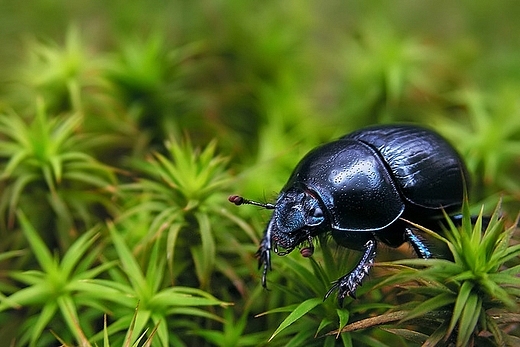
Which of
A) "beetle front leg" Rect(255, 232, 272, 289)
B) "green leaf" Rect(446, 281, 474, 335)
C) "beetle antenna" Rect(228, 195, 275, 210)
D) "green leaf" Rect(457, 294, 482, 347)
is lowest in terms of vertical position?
"green leaf" Rect(457, 294, 482, 347)

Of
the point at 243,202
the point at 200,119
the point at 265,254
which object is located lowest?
the point at 265,254

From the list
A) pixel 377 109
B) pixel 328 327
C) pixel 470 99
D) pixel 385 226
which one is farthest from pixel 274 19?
pixel 328 327

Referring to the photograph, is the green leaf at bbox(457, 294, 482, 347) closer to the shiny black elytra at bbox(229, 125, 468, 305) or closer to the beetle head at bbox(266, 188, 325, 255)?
the shiny black elytra at bbox(229, 125, 468, 305)

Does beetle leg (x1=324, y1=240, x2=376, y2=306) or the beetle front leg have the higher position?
the beetle front leg

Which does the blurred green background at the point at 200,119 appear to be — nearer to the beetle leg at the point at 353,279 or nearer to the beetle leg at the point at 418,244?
the beetle leg at the point at 353,279

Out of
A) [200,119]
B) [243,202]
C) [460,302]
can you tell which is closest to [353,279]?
[460,302]

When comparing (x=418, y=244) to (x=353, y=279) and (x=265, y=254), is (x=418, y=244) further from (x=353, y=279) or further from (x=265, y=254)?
(x=265, y=254)

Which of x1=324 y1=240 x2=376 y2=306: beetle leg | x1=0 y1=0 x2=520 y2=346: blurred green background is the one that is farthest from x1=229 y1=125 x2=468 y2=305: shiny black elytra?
x1=0 y1=0 x2=520 y2=346: blurred green background

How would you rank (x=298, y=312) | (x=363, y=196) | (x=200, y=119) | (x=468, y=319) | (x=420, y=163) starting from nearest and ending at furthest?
1. (x=468, y=319)
2. (x=298, y=312)
3. (x=363, y=196)
4. (x=420, y=163)
5. (x=200, y=119)
